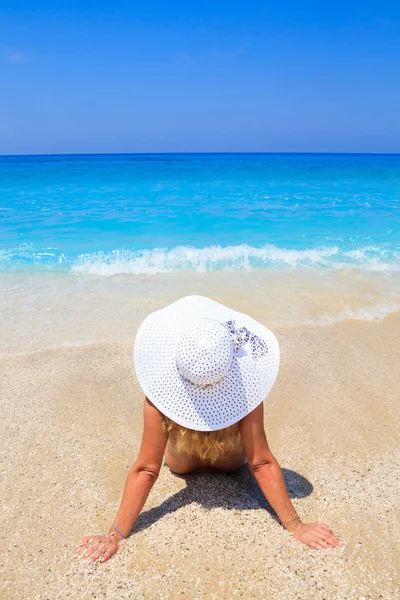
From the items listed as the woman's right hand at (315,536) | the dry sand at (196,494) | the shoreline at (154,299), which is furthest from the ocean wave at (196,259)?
the woman's right hand at (315,536)

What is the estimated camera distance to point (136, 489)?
2.21 m

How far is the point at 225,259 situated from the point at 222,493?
626cm

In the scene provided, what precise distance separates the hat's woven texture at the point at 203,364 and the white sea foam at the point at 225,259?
5.62m

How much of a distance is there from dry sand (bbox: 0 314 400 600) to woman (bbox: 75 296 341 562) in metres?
0.14

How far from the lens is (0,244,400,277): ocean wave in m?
7.97

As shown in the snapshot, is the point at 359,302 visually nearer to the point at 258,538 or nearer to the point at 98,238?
the point at 258,538

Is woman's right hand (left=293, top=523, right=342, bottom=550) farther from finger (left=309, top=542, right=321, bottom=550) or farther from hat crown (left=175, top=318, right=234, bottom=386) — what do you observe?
hat crown (left=175, top=318, right=234, bottom=386)

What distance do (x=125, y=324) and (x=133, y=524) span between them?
3107mm

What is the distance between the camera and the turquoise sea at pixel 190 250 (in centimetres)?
613

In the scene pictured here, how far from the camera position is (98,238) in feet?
35.3

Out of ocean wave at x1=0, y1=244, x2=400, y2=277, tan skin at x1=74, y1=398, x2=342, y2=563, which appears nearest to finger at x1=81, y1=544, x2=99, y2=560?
tan skin at x1=74, y1=398, x2=342, y2=563

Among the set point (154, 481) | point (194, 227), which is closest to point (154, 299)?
point (154, 481)

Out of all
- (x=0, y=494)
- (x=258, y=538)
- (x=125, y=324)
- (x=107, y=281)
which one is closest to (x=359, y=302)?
(x=125, y=324)

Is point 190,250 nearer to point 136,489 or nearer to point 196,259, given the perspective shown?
point 196,259
